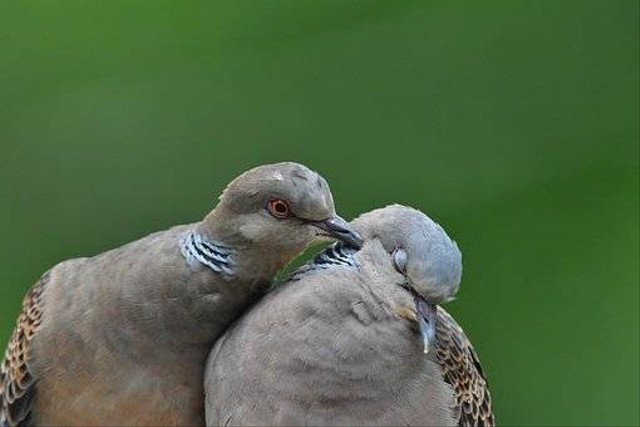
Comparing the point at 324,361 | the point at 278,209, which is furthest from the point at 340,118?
the point at 324,361

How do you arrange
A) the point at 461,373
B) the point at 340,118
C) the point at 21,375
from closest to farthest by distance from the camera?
the point at 461,373 → the point at 21,375 → the point at 340,118

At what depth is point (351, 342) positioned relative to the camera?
2100mm

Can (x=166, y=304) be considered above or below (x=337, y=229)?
below

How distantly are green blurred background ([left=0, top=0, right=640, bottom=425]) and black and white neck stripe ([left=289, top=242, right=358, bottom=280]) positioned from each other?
1682 mm

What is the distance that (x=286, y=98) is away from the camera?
160 inches

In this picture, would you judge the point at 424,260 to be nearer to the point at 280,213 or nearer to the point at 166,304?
the point at 280,213

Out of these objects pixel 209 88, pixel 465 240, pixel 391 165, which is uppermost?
pixel 209 88

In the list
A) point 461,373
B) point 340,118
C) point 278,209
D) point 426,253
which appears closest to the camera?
point 426,253

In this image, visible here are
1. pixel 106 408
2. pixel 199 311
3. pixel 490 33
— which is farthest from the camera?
pixel 490 33

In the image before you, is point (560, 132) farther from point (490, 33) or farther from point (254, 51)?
point (254, 51)

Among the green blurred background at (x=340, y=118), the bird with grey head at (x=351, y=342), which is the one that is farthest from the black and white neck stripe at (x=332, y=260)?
the green blurred background at (x=340, y=118)

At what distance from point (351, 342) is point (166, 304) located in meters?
0.33

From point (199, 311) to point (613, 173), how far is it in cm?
222

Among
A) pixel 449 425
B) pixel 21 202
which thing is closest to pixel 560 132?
pixel 21 202
